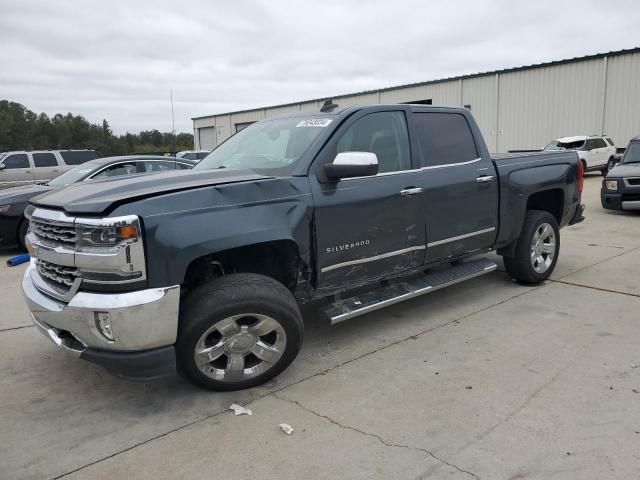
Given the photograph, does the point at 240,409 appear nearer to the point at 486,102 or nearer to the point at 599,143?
the point at 599,143

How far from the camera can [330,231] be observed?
384 cm

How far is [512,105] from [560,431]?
97.7ft

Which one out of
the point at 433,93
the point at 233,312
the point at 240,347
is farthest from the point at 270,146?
the point at 433,93

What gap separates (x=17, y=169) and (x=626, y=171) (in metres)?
17.4

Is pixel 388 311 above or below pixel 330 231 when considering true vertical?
below

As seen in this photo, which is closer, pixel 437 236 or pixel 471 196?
pixel 437 236

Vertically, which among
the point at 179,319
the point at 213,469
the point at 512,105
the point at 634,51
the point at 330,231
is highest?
the point at 634,51

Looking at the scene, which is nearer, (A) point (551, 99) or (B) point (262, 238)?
(B) point (262, 238)

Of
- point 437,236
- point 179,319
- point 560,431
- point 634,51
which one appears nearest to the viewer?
point 560,431

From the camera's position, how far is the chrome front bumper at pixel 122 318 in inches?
117

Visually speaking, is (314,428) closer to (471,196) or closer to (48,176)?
(471,196)

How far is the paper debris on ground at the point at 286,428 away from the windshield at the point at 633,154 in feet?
38.0

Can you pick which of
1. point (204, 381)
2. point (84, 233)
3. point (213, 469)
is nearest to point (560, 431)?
point (213, 469)

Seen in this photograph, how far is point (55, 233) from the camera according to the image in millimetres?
3232
